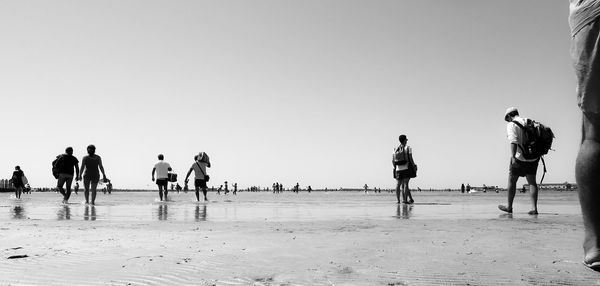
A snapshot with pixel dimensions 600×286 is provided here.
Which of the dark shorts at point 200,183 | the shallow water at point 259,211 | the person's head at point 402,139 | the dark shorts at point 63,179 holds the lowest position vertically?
the shallow water at point 259,211

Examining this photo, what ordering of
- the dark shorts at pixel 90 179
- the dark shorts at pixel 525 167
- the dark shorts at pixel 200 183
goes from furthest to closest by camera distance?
1. the dark shorts at pixel 200 183
2. the dark shorts at pixel 90 179
3. the dark shorts at pixel 525 167

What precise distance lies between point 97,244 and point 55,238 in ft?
2.19

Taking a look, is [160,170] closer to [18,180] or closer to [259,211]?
[259,211]

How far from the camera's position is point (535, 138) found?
6758 millimetres

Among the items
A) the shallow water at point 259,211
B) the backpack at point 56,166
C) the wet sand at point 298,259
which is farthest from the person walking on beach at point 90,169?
the wet sand at point 298,259

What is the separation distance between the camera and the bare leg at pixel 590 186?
6.85 ft

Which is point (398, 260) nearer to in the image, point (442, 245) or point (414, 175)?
point (442, 245)

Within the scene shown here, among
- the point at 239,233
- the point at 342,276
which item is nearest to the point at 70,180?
the point at 239,233

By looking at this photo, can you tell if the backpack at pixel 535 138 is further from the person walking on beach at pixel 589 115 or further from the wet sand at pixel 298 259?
the person walking on beach at pixel 589 115

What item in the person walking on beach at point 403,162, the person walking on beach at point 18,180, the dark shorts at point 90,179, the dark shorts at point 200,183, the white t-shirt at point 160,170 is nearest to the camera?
the person walking on beach at point 403,162

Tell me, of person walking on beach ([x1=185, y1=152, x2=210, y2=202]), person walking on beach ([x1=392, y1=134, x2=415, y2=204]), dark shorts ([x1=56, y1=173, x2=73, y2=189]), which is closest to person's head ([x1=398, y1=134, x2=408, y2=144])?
person walking on beach ([x1=392, y1=134, x2=415, y2=204])

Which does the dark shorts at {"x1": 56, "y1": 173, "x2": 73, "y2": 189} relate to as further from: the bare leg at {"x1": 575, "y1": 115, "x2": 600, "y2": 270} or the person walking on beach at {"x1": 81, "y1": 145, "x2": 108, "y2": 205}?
the bare leg at {"x1": 575, "y1": 115, "x2": 600, "y2": 270}

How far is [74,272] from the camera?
7.60 ft

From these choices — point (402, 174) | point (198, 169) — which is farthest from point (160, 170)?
point (402, 174)
